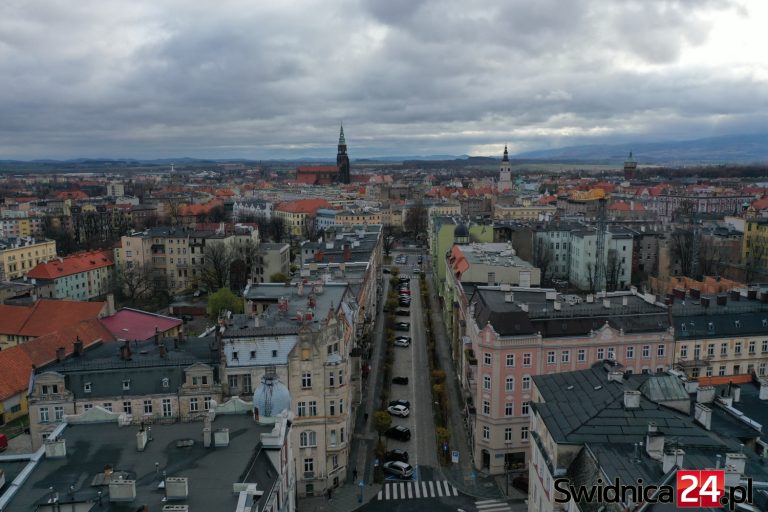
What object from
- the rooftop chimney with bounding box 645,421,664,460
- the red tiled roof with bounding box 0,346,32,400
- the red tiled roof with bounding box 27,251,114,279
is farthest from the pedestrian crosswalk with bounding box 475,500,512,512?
the red tiled roof with bounding box 27,251,114,279

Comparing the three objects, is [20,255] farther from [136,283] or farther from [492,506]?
[492,506]

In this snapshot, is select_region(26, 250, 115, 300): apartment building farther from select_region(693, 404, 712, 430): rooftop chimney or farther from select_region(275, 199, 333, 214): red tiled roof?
select_region(693, 404, 712, 430): rooftop chimney

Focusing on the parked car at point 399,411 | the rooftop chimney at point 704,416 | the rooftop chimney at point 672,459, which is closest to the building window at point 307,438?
the parked car at point 399,411

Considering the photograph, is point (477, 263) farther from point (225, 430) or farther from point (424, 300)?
point (225, 430)

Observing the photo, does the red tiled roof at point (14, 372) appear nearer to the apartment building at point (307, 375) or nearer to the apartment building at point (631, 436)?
the apartment building at point (307, 375)

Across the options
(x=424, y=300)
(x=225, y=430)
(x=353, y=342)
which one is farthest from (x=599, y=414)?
(x=424, y=300)
